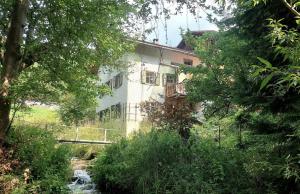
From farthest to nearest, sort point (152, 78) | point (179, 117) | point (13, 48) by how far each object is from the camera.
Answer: point (152, 78)
point (179, 117)
point (13, 48)

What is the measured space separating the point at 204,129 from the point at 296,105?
6997 millimetres

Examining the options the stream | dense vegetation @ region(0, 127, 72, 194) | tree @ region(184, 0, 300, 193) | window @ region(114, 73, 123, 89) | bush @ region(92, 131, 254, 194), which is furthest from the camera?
window @ region(114, 73, 123, 89)

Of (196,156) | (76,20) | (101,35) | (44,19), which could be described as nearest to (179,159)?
(196,156)

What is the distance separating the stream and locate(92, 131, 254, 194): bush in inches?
42.2

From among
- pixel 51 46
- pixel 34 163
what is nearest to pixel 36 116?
pixel 34 163

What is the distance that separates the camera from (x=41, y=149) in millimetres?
9422

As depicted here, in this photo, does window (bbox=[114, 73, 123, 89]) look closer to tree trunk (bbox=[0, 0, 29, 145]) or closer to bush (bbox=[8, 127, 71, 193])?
bush (bbox=[8, 127, 71, 193])

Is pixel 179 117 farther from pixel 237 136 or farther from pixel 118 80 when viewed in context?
pixel 118 80

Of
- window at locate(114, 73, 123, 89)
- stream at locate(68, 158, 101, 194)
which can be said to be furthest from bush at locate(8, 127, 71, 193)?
window at locate(114, 73, 123, 89)

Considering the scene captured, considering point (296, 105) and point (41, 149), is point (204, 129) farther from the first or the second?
point (296, 105)

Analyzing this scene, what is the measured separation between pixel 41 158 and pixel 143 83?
17.7m

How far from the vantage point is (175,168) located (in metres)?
9.52

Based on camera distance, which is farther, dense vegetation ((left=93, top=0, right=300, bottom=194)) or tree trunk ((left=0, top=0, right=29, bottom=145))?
tree trunk ((left=0, top=0, right=29, bottom=145))

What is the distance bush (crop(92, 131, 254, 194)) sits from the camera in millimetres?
8453
